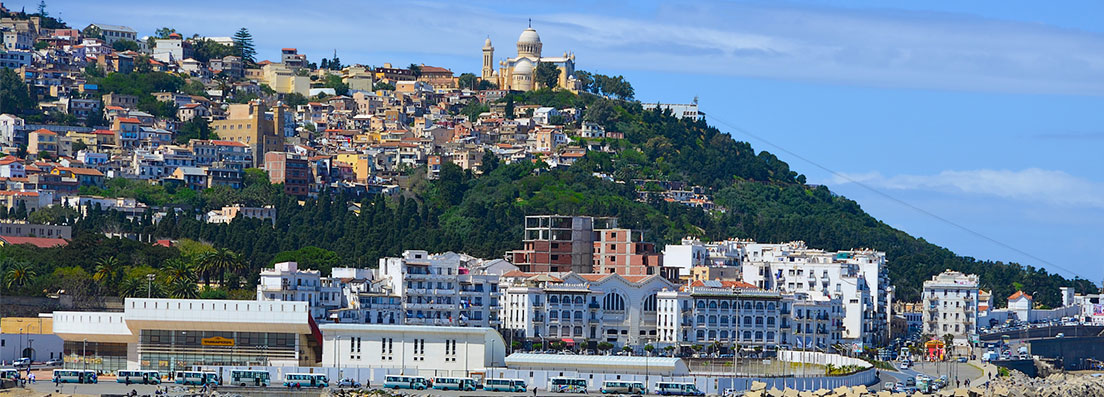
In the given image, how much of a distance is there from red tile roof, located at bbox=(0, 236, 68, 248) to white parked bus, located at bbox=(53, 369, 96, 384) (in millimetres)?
41543

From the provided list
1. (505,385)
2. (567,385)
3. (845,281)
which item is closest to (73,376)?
(505,385)

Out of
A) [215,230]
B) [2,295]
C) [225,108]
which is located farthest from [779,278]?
[225,108]

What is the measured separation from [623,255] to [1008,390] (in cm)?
3485

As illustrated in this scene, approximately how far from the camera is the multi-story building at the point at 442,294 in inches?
3996

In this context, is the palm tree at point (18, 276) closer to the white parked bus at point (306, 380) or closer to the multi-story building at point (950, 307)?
the white parked bus at point (306, 380)

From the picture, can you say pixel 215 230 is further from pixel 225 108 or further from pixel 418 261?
pixel 225 108

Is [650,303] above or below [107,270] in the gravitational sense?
below

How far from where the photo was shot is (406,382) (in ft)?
252

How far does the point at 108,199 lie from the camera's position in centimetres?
14275

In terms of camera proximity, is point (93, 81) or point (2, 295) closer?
point (2, 295)

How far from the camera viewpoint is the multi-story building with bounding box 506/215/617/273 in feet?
384

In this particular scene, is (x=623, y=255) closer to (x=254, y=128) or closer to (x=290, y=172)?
(x=290, y=172)

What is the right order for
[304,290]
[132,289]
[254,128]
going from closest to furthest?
[304,290]
[132,289]
[254,128]

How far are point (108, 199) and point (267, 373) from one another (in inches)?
2734
